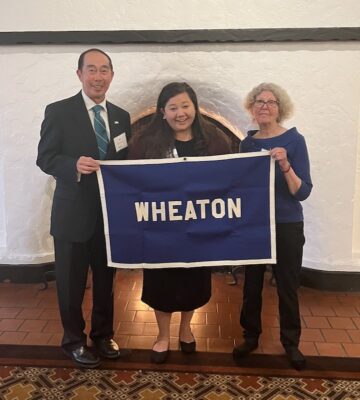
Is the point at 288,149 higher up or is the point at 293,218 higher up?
the point at 288,149

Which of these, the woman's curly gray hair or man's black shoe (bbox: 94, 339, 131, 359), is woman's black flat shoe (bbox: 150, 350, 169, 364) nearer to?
man's black shoe (bbox: 94, 339, 131, 359)

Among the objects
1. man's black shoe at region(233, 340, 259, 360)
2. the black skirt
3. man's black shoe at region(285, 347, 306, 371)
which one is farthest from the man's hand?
man's black shoe at region(285, 347, 306, 371)

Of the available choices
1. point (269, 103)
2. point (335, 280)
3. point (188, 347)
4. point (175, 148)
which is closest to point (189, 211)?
point (175, 148)

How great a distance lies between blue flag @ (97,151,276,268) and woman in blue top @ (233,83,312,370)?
0.26 ft

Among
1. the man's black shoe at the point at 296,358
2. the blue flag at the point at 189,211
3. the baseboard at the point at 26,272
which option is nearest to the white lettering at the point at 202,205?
the blue flag at the point at 189,211

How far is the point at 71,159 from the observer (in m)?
2.55

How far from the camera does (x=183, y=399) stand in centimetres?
239

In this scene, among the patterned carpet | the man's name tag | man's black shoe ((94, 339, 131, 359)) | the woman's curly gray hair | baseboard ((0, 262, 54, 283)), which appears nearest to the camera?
the patterned carpet

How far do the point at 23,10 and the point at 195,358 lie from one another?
3.00 meters

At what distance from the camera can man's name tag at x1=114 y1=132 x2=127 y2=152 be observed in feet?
8.73

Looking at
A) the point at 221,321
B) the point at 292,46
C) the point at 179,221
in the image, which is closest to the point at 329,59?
the point at 292,46

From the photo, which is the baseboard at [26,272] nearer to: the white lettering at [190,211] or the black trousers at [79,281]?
the black trousers at [79,281]

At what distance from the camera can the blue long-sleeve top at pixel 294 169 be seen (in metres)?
2.52

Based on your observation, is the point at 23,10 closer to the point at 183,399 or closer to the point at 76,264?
the point at 76,264
